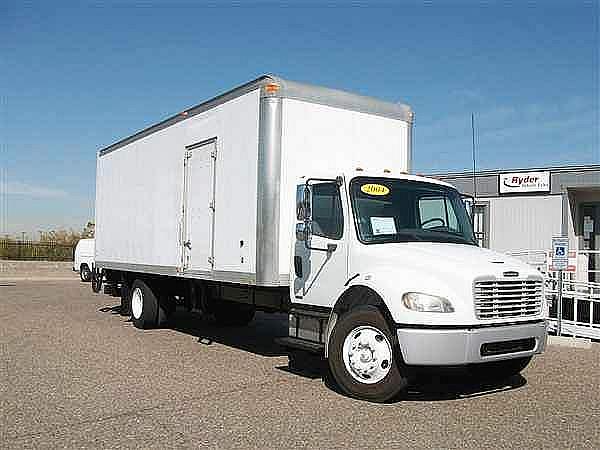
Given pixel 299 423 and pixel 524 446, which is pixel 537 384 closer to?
pixel 524 446

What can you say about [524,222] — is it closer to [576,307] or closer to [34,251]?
[576,307]

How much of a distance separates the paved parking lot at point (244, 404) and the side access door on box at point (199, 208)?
1382 millimetres

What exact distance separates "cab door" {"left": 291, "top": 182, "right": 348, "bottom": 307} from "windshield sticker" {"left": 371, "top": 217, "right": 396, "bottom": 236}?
32cm

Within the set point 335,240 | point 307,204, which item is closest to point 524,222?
point 335,240

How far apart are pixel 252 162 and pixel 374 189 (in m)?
1.75

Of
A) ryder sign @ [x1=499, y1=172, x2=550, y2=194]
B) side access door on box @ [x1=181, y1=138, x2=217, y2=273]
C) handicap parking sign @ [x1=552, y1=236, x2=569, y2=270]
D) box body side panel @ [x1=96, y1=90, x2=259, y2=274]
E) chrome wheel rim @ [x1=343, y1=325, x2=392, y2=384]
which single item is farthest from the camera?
ryder sign @ [x1=499, y1=172, x2=550, y2=194]

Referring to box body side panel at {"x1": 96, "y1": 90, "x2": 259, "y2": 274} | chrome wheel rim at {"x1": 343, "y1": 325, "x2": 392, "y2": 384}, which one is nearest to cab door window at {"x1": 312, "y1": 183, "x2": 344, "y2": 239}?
box body side panel at {"x1": 96, "y1": 90, "x2": 259, "y2": 274}

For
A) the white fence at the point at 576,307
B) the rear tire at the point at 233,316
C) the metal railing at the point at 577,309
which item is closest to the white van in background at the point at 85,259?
the rear tire at the point at 233,316

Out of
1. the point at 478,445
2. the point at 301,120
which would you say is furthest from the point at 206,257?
the point at 478,445

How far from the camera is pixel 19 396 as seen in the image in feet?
24.2

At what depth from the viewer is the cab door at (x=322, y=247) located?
802 cm

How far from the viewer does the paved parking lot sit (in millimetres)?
5930

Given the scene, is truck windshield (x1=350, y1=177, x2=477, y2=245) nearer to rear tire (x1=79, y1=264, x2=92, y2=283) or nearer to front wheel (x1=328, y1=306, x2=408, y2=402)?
front wheel (x1=328, y1=306, x2=408, y2=402)

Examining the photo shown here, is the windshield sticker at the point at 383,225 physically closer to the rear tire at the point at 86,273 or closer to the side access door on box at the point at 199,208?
the side access door on box at the point at 199,208
